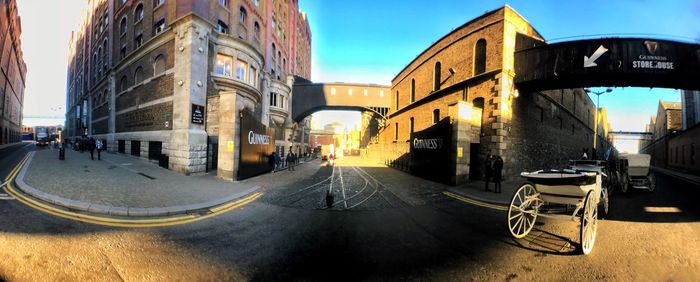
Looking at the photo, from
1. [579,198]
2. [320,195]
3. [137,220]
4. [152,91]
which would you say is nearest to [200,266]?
[137,220]

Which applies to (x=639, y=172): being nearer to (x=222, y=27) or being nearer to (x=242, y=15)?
(x=222, y=27)

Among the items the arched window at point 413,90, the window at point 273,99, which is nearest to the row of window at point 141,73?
the window at point 273,99

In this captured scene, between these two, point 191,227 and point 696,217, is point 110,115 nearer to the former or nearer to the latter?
point 191,227

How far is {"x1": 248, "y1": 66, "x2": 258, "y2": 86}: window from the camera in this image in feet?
60.2

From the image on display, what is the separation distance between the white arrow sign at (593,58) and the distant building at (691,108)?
104 feet

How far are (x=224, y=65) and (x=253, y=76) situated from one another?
9.44 ft

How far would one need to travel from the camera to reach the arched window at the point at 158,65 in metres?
15.9

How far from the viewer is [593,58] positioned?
1140 centimetres

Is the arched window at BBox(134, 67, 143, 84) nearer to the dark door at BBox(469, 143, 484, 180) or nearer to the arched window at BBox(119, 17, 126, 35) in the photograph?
the arched window at BBox(119, 17, 126, 35)

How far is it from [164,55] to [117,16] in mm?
14197

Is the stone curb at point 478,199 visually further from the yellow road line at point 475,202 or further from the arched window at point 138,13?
the arched window at point 138,13

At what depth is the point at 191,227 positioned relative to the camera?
5094 mm

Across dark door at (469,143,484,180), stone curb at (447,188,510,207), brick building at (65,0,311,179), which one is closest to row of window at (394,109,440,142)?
dark door at (469,143,484,180)

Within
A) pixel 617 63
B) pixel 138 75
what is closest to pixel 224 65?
pixel 138 75
